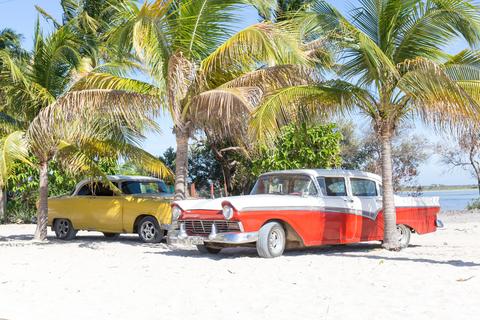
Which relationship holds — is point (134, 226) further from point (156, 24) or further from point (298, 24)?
point (298, 24)

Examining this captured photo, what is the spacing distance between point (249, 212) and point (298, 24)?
396 centimetres

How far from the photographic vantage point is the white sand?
21.9 ft

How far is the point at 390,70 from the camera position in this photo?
11.1m

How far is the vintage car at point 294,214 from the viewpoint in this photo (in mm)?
10656

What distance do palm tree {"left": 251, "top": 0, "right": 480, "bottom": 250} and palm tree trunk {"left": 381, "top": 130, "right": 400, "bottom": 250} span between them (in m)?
0.02

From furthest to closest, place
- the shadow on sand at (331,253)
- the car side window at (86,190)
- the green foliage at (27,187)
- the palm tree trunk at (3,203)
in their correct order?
the palm tree trunk at (3,203) → the green foliage at (27,187) → the car side window at (86,190) → the shadow on sand at (331,253)

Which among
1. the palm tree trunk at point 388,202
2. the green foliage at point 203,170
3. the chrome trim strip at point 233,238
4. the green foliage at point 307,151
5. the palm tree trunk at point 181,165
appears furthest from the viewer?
the green foliage at point 203,170

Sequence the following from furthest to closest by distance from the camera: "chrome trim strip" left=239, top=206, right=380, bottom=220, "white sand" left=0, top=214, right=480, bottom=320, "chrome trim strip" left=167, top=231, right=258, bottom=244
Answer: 1. "chrome trim strip" left=239, top=206, right=380, bottom=220
2. "chrome trim strip" left=167, top=231, right=258, bottom=244
3. "white sand" left=0, top=214, right=480, bottom=320

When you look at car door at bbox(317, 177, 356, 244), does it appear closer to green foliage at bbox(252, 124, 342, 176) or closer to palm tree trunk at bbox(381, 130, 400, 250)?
palm tree trunk at bbox(381, 130, 400, 250)

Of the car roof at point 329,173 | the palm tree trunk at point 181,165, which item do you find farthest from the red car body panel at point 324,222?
the palm tree trunk at point 181,165

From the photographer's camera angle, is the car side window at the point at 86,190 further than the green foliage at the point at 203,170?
No

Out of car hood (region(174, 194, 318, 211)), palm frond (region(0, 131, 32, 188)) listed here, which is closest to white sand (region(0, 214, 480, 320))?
car hood (region(174, 194, 318, 211))

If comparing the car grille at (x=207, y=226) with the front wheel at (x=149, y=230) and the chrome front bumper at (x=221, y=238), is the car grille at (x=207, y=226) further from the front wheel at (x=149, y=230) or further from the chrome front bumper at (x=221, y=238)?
the front wheel at (x=149, y=230)

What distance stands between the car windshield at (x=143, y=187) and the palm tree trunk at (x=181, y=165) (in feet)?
5.80
